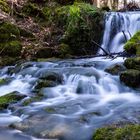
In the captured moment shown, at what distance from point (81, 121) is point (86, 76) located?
3215mm

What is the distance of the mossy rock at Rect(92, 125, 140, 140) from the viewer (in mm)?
4911

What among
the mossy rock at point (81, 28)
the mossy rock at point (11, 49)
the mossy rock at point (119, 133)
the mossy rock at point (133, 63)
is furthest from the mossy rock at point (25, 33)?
the mossy rock at point (119, 133)

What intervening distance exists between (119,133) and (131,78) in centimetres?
396

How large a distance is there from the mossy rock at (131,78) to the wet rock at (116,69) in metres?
0.71

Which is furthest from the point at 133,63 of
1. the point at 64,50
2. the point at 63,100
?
the point at 64,50

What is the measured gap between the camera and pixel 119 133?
505 centimetres

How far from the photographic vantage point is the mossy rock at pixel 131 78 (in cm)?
875

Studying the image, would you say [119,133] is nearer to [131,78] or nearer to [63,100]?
[63,100]

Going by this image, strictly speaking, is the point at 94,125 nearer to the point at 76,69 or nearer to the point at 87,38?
the point at 76,69

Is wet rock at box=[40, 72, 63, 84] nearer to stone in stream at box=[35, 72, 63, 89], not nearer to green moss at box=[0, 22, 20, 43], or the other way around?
stone in stream at box=[35, 72, 63, 89]

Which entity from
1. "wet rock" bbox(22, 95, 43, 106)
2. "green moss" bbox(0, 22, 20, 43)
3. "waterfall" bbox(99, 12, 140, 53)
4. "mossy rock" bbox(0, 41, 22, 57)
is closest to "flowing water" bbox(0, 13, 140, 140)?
"wet rock" bbox(22, 95, 43, 106)

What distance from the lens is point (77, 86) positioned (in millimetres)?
9211

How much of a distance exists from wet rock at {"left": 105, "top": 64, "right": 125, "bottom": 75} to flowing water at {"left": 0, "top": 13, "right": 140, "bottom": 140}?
0.56 ft

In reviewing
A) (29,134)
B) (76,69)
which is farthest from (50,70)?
(29,134)
